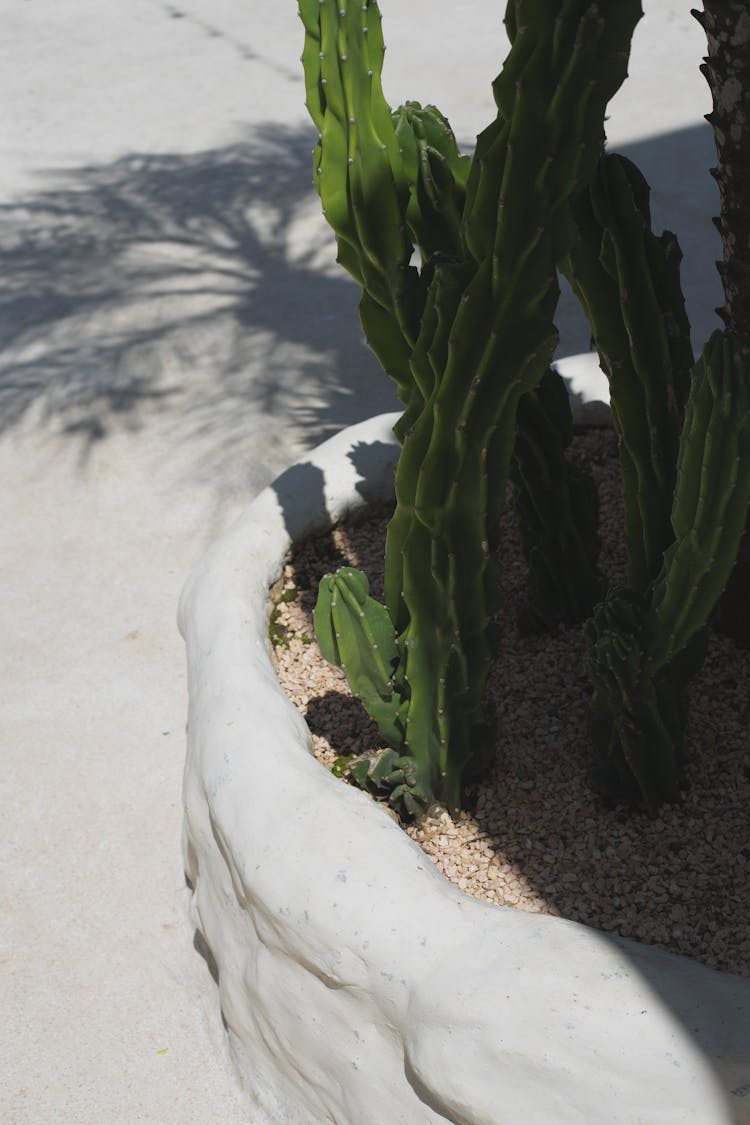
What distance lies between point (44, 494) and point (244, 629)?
1.77 m

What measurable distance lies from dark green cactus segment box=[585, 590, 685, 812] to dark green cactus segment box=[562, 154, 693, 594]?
0.19 meters

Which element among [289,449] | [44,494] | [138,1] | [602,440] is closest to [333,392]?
[289,449]

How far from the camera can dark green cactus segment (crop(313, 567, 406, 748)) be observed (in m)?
2.20

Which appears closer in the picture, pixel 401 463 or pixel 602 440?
pixel 401 463

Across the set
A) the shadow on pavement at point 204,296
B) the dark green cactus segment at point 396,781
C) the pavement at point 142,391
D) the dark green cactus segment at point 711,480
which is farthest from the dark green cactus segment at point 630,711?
the shadow on pavement at point 204,296

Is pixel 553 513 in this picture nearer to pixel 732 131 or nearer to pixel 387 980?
pixel 732 131

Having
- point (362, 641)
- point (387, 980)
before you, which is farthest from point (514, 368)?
point (387, 980)

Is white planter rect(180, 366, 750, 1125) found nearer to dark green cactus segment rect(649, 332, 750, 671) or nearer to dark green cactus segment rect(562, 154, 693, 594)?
dark green cactus segment rect(649, 332, 750, 671)

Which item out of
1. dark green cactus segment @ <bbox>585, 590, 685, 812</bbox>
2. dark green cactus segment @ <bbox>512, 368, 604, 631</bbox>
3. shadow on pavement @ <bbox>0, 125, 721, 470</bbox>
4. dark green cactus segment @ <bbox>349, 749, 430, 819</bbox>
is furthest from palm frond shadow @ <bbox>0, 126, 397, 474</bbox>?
dark green cactus segment @ <bbox>585, 590, 685, 812</bbox>

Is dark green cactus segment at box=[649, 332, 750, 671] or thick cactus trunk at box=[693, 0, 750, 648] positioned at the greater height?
thick cactus trunk at box=[693, 0, 750, 648]

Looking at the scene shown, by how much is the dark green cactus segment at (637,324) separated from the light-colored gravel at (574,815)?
1.36 feet

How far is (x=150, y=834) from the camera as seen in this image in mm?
2855

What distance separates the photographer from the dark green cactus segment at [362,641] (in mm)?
2197

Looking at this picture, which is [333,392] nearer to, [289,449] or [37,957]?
[289,449]
